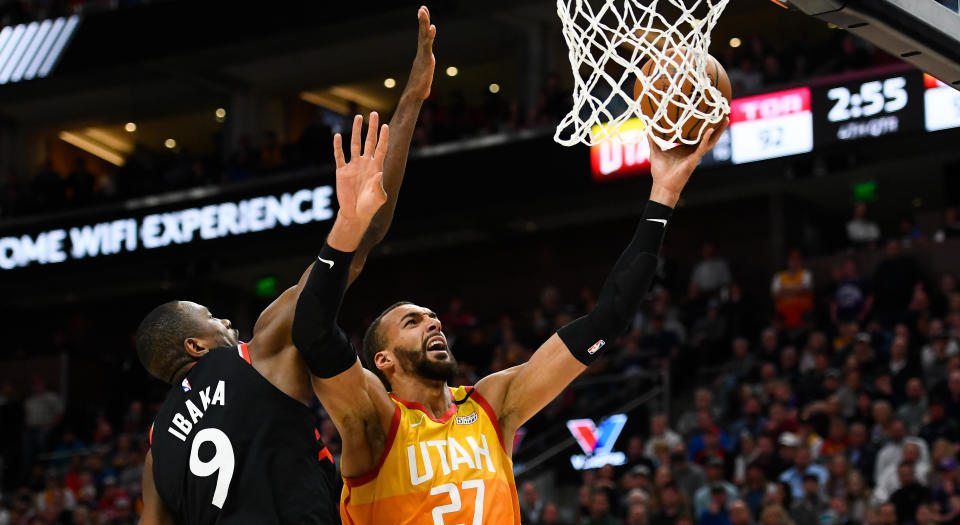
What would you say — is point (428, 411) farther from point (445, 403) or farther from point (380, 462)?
point (380, 462)

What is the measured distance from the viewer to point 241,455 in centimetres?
443

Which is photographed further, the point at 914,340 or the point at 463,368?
the point at 463,368

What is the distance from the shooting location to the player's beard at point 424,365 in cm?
502

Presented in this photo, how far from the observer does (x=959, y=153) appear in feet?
59.7

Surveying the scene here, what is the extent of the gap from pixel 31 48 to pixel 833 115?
12.9 m

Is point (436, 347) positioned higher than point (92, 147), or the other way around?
point (92, 147)

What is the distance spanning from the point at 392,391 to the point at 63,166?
2259 cm

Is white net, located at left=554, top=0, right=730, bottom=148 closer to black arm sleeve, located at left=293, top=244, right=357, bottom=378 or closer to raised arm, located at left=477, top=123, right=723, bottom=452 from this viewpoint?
raised arm, located at left=477, top=123, right=723, bottom=452

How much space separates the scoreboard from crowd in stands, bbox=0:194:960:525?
1.36 meters

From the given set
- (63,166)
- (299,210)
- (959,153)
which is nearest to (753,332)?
(959,153)

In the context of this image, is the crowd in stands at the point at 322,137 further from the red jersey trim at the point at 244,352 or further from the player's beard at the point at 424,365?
the red jersey trim at the point at 244,352

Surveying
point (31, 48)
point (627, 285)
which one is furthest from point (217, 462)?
point (31, 48)

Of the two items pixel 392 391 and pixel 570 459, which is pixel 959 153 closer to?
pixel 570 459

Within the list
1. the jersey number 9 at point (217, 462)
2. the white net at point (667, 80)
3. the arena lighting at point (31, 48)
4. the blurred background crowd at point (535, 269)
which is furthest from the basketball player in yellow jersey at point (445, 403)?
the arena lighting at point (31, 48)
